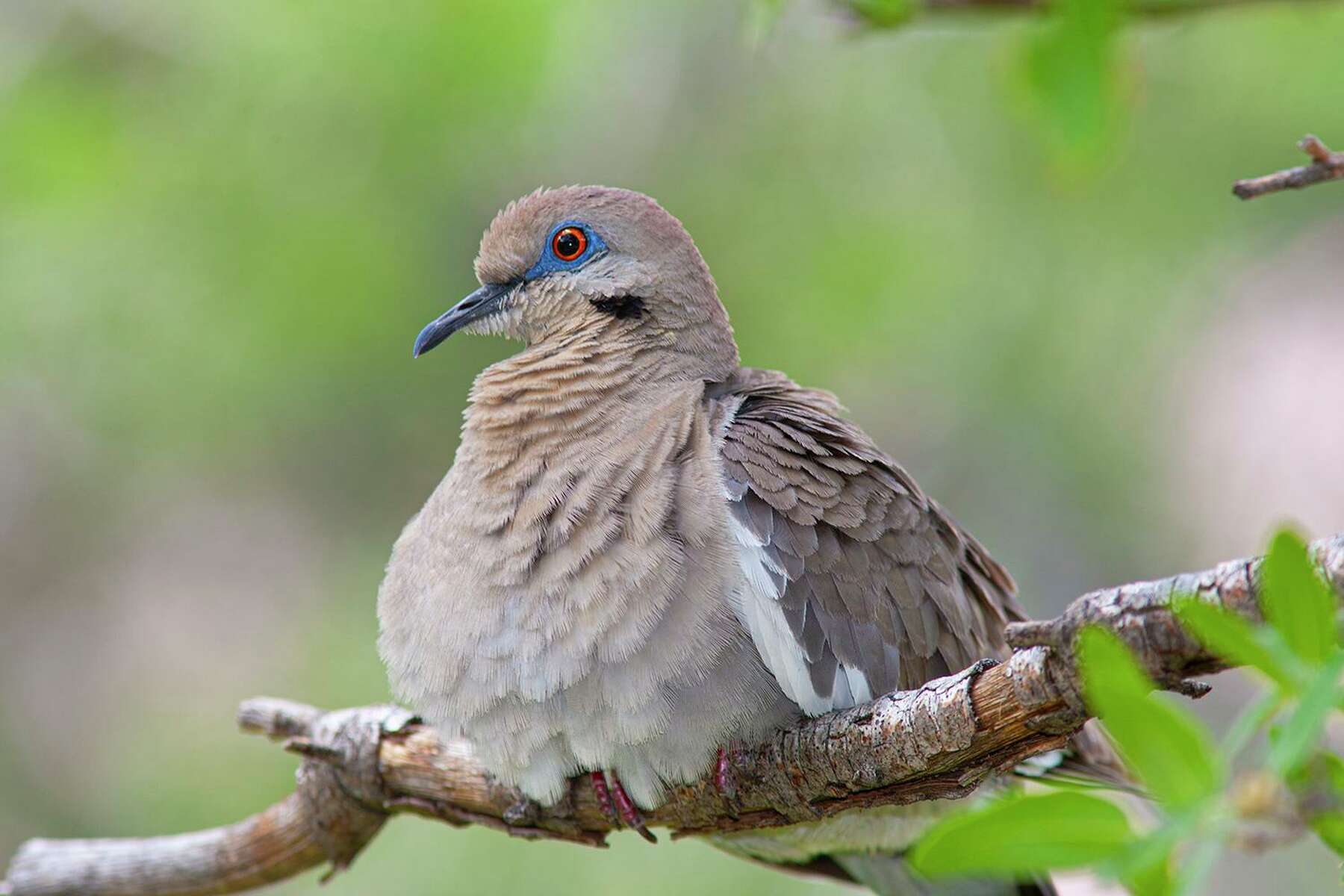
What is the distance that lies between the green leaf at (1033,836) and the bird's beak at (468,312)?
2.48 m

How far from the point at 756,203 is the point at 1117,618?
202 inches

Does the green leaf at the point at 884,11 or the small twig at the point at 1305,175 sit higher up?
the green leaf at the point at 884,11

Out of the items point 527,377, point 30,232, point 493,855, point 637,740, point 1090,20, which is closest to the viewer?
point 1090,20

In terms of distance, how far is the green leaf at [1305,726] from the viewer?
915 mm

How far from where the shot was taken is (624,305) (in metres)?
3.17

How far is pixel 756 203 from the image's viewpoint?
21.3ft

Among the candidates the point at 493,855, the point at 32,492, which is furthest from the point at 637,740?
the point at 32,492

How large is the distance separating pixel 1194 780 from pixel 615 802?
6.41 ft

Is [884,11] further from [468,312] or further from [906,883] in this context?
[906,883]

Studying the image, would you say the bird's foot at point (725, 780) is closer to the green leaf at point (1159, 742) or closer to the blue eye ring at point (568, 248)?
the blue eye ring at point (568, 248)

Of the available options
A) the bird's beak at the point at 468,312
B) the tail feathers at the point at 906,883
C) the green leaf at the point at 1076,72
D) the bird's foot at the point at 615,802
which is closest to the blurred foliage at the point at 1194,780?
the green leaf at the point at 1076,72

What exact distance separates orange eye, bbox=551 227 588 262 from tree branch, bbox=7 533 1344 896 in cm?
116

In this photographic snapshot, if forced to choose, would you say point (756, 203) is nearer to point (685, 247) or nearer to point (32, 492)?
point (685, 247)

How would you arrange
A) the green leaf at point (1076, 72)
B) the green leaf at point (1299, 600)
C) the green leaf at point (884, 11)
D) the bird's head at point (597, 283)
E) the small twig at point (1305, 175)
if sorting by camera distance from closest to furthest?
1. the green leaf at point (1299, 600)
2. the small twig at point (1305, 175)
3. the green leaf at point (1076, 72)
4. the green leaf at point (884, 11)
5. the bird's head at point (597, 283)
